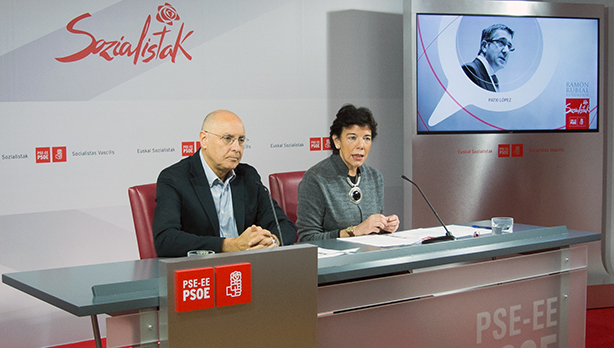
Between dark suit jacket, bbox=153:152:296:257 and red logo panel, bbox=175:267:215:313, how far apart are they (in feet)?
2.45

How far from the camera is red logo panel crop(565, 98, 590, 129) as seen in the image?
422cm

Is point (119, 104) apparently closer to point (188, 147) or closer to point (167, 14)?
point (188, 147)

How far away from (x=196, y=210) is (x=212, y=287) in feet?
3.21

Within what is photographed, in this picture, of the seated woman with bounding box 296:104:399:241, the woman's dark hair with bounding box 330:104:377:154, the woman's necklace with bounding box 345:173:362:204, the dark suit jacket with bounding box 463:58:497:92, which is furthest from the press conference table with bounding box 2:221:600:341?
the dark suit jacket with bounding box 463:58:497:92

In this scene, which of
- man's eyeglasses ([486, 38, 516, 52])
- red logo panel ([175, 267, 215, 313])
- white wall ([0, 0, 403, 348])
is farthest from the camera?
man's eyeglasses ([486, 38, 516, 52])

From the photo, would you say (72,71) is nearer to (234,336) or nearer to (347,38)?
(347,38)

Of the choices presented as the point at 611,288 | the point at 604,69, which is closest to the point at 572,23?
the point at 604,69

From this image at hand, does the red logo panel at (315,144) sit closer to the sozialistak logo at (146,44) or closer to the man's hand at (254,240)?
the sozialistak logo at (146,44)

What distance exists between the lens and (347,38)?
167 inches

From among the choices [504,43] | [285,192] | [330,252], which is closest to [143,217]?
[285,192]

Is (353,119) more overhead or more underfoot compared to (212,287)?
more overhead

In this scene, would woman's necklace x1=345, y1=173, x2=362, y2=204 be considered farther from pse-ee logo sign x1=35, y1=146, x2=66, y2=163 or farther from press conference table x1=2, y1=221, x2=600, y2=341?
pse-ee logo sign x1=35, y1=146, x2=66, y2=163

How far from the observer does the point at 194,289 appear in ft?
4.60
